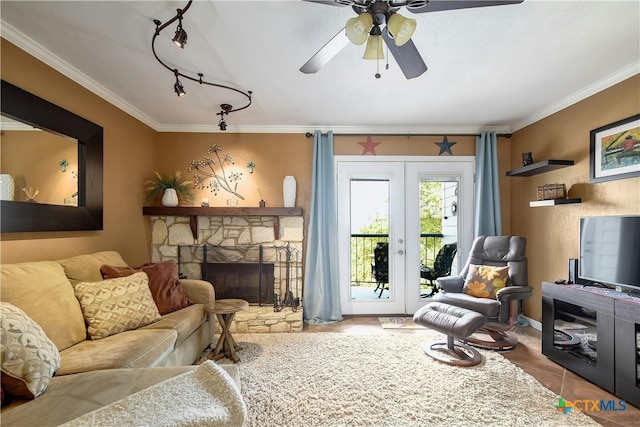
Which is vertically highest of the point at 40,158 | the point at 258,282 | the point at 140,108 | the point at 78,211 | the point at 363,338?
the point at 140,108

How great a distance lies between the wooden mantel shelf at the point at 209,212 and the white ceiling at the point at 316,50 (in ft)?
3.68

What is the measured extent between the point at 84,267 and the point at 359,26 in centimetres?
256

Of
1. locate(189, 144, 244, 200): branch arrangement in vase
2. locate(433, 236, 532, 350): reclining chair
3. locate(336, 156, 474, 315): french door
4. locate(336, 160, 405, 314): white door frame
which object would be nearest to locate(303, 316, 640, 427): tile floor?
locate(433, 236, 532, 350): reclining chair

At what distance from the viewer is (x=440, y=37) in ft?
6.71

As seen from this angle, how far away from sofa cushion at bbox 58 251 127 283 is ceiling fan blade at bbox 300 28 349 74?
7.24ft

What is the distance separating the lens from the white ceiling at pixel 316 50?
5.96ft

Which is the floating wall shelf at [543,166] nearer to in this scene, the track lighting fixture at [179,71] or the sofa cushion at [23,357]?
the track lighting fixture at [179,71]

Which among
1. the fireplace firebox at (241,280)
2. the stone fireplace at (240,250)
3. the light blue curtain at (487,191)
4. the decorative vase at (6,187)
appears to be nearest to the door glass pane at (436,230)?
the light blue curtain at (487,191)

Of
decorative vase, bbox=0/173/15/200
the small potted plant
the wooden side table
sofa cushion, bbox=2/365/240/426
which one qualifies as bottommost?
the wooden side table

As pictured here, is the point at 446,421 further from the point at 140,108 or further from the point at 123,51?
the point at 140,108

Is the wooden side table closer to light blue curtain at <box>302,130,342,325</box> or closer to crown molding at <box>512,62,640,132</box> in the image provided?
light blue curtain at <box>302,130,342,325</box>

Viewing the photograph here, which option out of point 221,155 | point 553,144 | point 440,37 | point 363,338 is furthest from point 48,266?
point 553,144

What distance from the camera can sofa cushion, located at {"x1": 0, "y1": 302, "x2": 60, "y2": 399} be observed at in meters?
1.31

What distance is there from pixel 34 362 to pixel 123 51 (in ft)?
6.76
